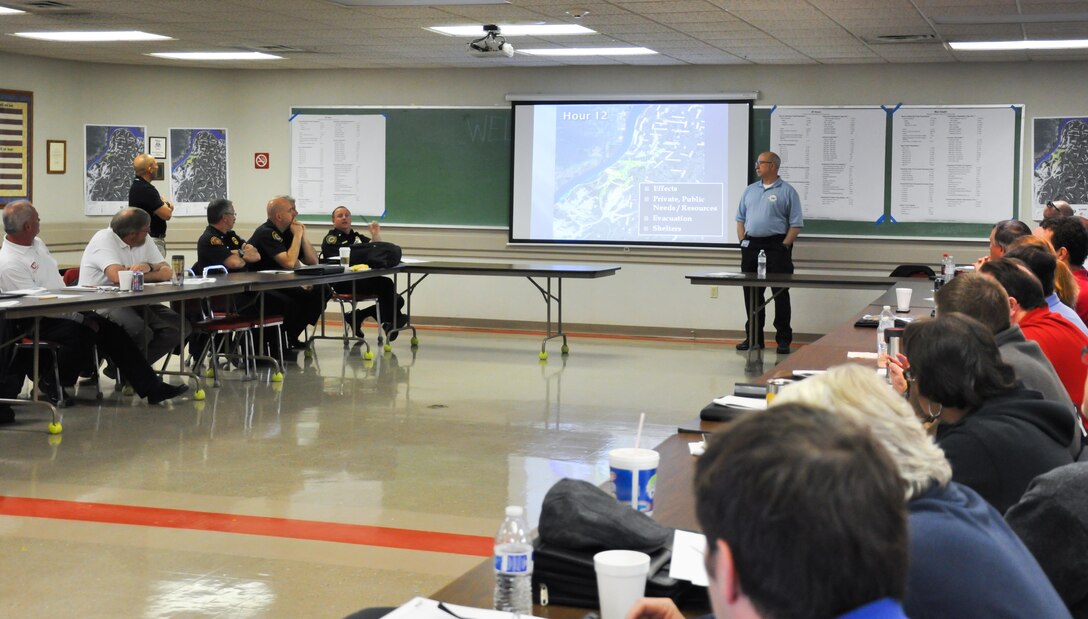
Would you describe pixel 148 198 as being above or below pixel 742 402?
above

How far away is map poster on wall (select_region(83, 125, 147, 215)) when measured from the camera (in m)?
11.3

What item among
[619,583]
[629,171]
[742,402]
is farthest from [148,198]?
[619,583]

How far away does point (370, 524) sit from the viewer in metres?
4.75

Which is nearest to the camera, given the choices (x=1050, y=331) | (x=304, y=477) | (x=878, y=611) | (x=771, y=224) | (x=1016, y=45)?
(x=878, y=611)

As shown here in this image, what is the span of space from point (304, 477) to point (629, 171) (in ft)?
20.8

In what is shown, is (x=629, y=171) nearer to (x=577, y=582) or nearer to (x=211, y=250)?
(x=211, y=250)

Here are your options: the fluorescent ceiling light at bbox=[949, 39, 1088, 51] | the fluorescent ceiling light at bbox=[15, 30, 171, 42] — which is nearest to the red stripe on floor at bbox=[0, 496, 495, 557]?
the fluorescent ceiling light at bbox=[15, 30, 171, 42]

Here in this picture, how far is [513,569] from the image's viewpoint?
1.90 metres

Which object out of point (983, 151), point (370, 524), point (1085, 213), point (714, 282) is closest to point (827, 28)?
point (714, 282)

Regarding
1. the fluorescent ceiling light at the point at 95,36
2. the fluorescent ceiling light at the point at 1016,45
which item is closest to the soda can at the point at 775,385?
the fluorescent ceiling light at the point at 1016,45

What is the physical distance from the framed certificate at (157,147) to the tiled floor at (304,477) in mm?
3593

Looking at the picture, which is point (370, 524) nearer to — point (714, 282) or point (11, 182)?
point (714, 282)

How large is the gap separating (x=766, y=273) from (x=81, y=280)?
526 centimetres

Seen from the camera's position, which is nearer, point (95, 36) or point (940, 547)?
point (940, 547)
